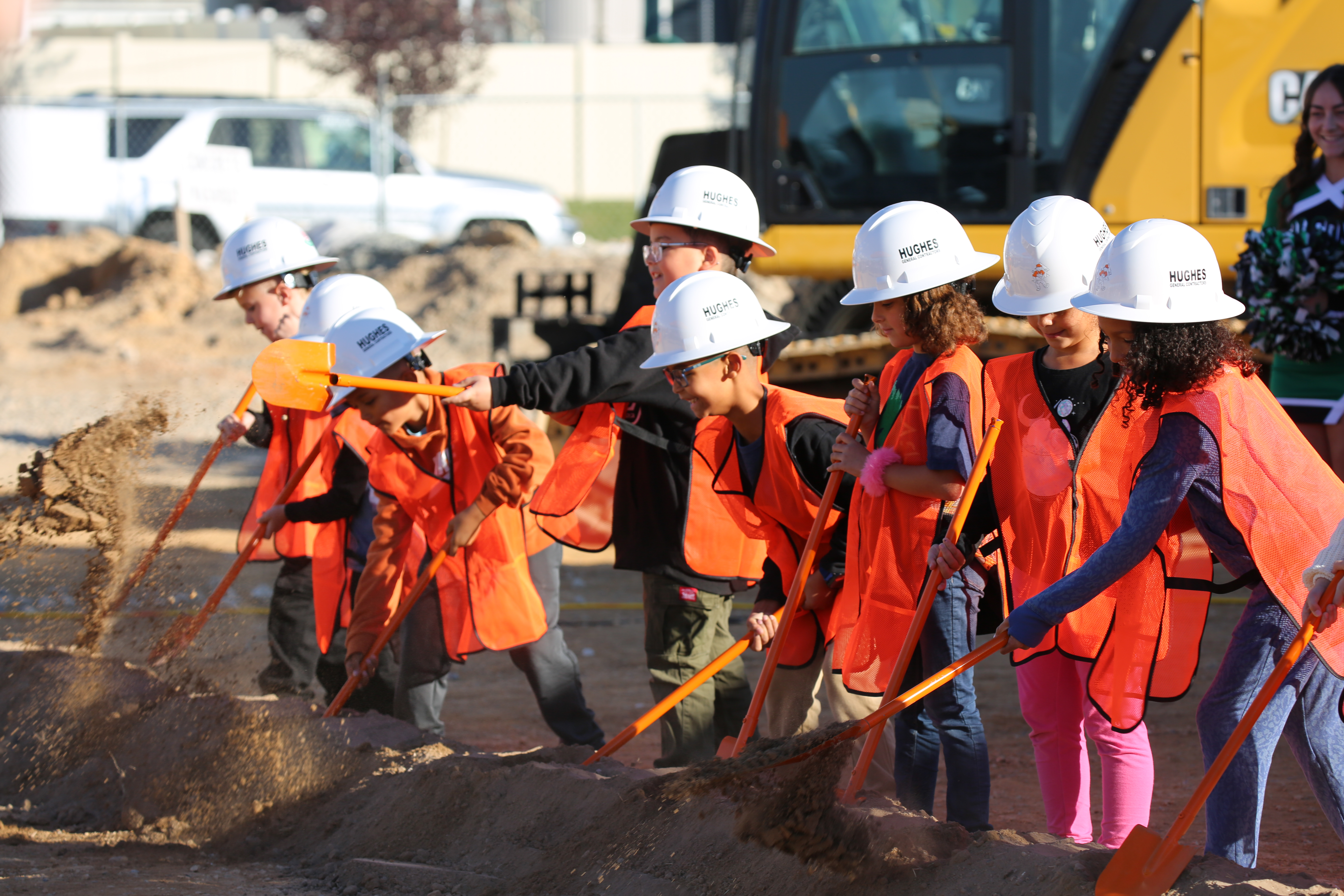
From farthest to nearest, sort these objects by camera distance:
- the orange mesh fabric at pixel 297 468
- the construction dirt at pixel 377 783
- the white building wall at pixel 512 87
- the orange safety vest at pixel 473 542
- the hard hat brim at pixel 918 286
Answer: the white building wall at pixel 512 87 → the orange mesh fabric at pixel 297 468 → the orange safety vest at pixel 473 542 → the hard hat brim at pixel 918 286 → the construction dirt at pixel 377 783

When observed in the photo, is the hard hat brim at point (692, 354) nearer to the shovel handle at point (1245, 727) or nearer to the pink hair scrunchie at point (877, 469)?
the pink hair scrunchie at point (877, 469)

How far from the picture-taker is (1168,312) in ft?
10.2

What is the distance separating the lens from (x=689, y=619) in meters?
4.33

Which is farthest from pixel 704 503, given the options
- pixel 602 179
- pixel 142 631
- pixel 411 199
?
pixel 602 179

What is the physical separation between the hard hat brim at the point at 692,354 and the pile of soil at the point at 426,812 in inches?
41.8

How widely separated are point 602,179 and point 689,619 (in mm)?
21145

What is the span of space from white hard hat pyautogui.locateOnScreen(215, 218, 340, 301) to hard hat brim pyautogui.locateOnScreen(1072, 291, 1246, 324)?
3.18m

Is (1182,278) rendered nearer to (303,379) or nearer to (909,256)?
(909,256)

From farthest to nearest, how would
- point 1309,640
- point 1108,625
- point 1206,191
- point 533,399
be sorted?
point 1206,191, point 533,399, point 1108,625, point 1309,640

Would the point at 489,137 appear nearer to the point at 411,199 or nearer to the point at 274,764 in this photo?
the point at 411,199

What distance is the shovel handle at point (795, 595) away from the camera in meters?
3.69

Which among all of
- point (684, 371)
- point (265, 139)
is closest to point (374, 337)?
point (684, 371)

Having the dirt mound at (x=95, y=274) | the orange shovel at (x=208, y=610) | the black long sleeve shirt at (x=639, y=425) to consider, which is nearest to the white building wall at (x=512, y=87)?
the dirt mound at (x=95, y=274)

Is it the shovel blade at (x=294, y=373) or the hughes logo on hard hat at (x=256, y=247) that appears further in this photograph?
the hughes logo on hard hat at (x=256, y=247)
